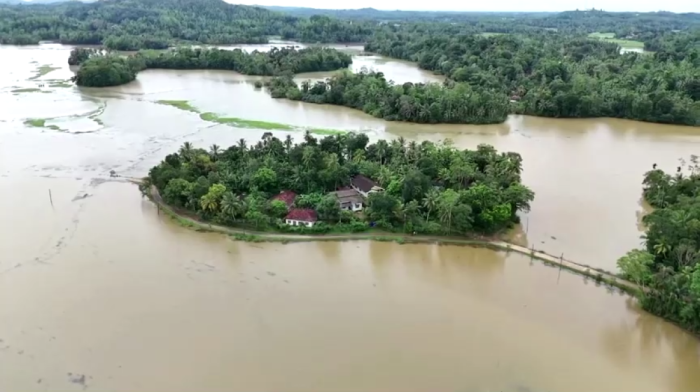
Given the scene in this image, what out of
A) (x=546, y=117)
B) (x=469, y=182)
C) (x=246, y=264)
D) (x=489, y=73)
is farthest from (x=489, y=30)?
(x=246, y=264)

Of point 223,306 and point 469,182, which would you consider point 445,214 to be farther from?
point 223,306

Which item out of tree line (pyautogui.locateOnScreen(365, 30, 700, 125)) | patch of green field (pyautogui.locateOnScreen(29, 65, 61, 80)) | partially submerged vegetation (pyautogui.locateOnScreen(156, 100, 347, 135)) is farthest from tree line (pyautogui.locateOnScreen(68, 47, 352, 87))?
partially submerged vegetation (pyautogui.locateOnScreen(156, 100, 347, 135))

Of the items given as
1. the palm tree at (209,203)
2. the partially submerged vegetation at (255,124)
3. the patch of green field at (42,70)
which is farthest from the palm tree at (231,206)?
the patch of green field at (42,70)

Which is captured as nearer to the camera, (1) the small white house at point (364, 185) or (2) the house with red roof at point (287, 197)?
(2) the house with red roof at point (287, 197)

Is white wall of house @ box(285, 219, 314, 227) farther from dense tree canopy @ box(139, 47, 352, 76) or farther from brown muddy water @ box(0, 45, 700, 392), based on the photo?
Result: dense tree canopy @ box(139, 47, 352, 76)

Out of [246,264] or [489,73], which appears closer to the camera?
[246,264]

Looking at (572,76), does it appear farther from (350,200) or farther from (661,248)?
(661,248)

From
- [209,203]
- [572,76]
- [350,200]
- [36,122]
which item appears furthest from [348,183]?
[572,76]

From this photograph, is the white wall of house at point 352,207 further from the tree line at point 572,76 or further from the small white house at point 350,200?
the tree line at point 572,76
